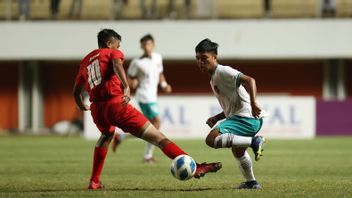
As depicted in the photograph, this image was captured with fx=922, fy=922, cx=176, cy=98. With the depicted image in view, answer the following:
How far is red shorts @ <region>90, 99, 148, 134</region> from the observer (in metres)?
10.6

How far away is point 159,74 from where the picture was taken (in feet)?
58.0

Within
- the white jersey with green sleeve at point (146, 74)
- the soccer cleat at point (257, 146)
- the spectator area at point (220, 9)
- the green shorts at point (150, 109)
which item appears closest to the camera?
the soccer cleat at point (257, 146)

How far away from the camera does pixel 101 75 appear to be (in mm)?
10758

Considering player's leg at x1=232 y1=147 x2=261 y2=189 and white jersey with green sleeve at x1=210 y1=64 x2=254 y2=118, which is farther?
player's leg at x1=232 y1=147 x2=261 y2=189

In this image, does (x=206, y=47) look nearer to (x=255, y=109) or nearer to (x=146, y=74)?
(x=255, y=109)

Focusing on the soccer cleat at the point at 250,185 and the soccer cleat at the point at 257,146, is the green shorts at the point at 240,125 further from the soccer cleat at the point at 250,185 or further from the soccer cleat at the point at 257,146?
the soccer cleat at the point at 250,185

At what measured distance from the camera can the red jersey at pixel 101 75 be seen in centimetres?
1075

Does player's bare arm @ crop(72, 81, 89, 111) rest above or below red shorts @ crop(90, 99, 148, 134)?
above

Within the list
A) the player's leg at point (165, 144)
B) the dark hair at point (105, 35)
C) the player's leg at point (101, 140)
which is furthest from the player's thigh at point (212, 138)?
the dark hair at point (105, 35)

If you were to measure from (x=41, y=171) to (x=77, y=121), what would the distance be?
60.9 feet

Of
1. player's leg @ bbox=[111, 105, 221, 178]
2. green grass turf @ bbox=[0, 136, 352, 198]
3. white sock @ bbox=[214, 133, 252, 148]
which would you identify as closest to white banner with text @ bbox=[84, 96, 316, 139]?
green grass turf @ bbox=[0, 136, 352, 198]

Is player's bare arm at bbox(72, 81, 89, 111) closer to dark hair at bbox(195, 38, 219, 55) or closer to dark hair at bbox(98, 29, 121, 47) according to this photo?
dark hair at bbox(98, 29, 121, 47)

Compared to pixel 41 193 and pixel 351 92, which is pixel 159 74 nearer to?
pixel 41 193

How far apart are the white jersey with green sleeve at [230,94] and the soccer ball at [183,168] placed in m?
0.86
